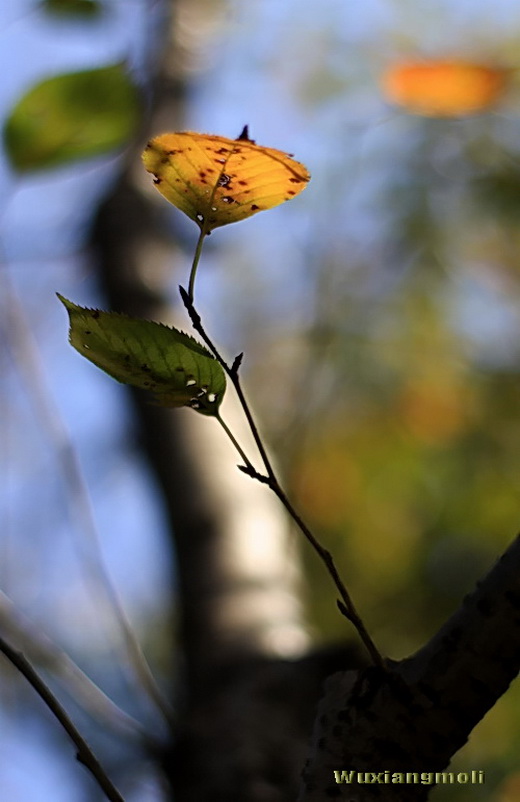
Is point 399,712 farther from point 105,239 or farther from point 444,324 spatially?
point 444,324

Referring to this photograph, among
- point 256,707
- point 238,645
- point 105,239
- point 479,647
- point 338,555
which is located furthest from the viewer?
point 338,555

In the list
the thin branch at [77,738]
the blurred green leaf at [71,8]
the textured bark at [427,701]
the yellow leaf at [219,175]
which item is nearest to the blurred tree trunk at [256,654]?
the textured bark at [427,701]

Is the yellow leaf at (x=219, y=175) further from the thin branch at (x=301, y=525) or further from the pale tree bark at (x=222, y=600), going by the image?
the pale tree bark at (x=222, y=600)

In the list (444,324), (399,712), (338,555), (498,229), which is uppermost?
(399,712)

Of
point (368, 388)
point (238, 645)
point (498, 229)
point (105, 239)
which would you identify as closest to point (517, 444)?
point (368, 388)

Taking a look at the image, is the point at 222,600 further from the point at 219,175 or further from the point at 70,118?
the point at 219,175

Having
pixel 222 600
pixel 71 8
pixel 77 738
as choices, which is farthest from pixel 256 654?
pixel 71 8

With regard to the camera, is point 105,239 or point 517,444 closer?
point 105,239
